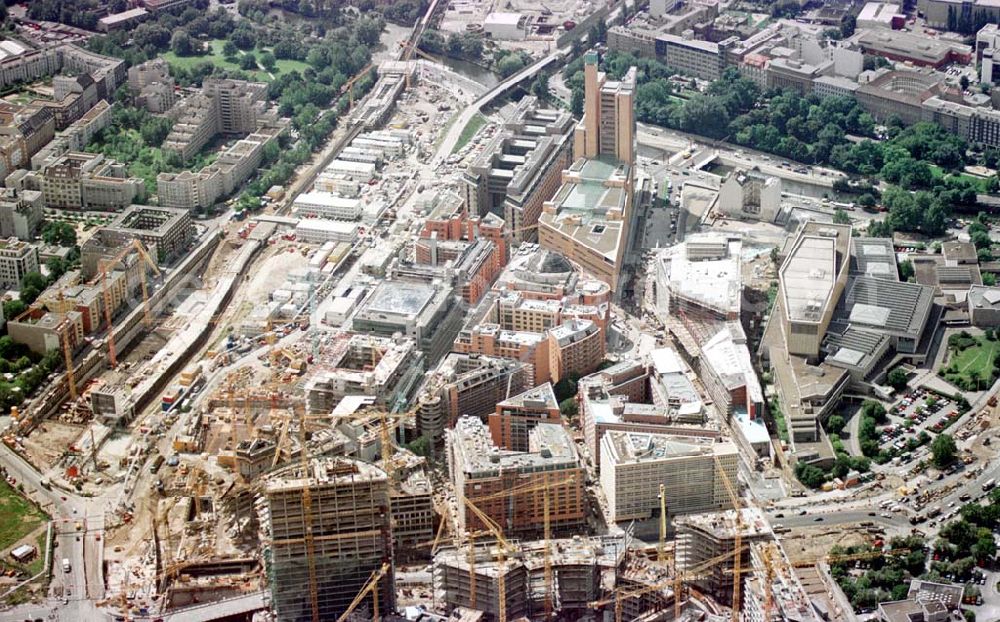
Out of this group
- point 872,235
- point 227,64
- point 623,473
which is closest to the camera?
point 623,473

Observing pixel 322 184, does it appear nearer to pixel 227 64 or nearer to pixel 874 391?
pixel 227 64

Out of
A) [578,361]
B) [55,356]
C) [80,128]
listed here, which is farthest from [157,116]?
[578,361]

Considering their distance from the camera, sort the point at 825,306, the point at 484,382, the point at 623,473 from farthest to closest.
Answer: the point at 825,306, the point at 484,382, the point at 623,473

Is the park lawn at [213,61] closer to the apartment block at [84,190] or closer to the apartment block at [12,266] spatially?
the apartment block at [84,190]

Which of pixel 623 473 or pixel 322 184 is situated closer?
pixel 623 473

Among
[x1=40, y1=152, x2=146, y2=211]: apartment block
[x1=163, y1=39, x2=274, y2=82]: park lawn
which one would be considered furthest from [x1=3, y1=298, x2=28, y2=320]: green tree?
[x1=163, y1=39, x2=274, y2=82]: park lawn

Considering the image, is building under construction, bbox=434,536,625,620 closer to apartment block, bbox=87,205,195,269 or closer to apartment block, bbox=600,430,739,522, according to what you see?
apartment block, bbox=600,430,739,522

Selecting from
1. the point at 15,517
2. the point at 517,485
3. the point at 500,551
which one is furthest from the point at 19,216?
the point at 500,551
